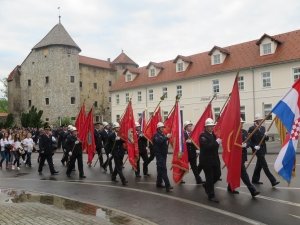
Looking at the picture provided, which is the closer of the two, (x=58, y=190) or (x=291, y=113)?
(x=291, y=113)

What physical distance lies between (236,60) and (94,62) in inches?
1758

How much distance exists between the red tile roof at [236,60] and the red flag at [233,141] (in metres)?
28.2

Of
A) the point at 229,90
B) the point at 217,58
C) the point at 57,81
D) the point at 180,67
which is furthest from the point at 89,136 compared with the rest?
the point at 57,81

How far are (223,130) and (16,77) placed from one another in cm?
7457

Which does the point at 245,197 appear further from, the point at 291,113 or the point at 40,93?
the point at 40,93

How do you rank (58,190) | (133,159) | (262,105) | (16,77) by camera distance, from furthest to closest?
(16,77), (262,105), (133,159), (58,190)

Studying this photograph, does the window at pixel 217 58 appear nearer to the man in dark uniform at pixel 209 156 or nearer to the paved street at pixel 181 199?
the paved street at pixel 181 199

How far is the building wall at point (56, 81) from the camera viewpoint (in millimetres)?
71688

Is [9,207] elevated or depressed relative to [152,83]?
depressed

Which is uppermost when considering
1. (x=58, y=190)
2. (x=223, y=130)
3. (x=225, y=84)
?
(x=225, y=84)

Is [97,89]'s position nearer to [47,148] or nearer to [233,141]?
[47,148]

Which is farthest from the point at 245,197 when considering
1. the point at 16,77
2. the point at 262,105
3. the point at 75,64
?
the point at 16,77

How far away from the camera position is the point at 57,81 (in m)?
71.7

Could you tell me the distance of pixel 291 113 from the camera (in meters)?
9.16
